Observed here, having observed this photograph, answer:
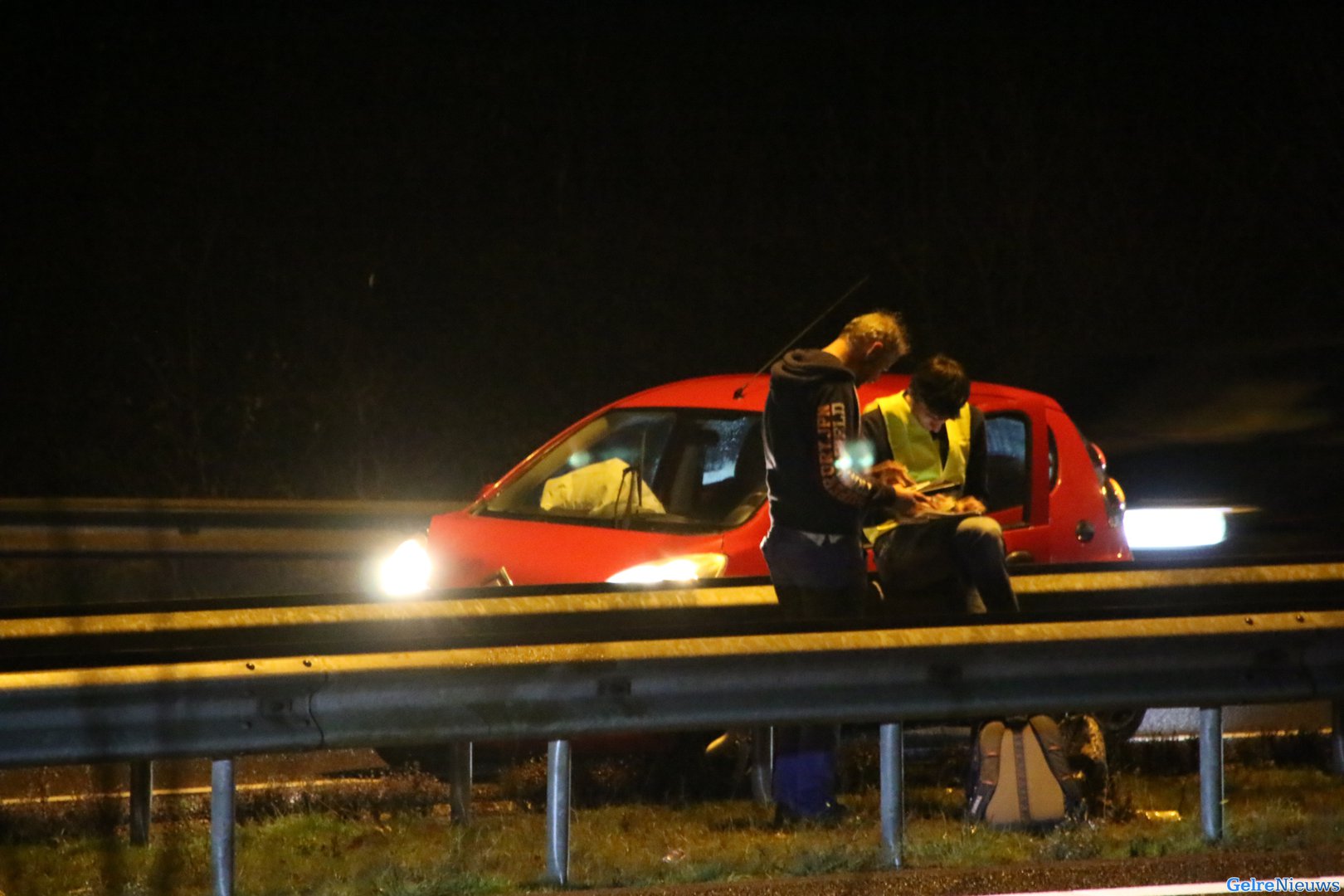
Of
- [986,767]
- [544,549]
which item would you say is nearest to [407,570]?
[544,549]

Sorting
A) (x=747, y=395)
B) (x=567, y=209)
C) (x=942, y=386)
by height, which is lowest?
(x=942, y=386)

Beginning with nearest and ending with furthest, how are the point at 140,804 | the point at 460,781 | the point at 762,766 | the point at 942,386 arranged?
the point at 140,804 < the point at 460,781 < the point at 942,386 < the point at 762,766

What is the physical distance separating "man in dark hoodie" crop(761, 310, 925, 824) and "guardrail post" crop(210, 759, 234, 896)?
6.14 ft

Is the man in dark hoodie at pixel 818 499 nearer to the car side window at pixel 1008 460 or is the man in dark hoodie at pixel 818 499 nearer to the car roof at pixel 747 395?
the car roof at pixel 747 395

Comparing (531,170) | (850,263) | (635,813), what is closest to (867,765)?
(635,813)

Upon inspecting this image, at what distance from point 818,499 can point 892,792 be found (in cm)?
104

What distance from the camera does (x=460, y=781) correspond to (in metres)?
6.58

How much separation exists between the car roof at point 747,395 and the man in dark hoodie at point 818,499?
161cm

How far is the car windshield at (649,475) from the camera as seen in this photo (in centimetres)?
791

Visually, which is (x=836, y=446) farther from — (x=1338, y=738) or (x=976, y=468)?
(x=1338, y=738)

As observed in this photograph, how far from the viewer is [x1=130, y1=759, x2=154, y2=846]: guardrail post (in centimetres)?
615

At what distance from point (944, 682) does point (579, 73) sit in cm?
3112

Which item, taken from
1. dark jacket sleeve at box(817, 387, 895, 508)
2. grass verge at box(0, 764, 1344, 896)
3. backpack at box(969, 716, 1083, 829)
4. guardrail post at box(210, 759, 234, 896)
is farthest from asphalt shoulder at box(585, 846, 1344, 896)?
dark jacket sleeve at box(817, 387, 895, 508)

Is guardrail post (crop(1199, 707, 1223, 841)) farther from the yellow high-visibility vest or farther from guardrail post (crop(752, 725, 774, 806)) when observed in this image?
guardrail post (crop(752, 725, 774, 806))
